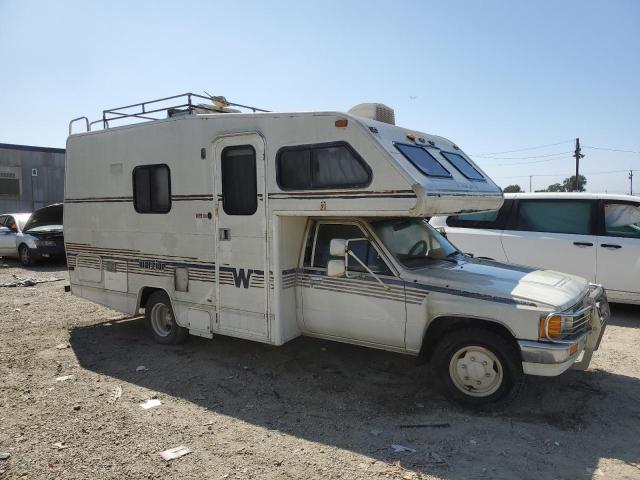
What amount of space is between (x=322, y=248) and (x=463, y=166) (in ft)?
6.37

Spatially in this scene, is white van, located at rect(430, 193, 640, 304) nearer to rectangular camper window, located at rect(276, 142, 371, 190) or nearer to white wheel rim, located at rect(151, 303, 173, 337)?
rectangular camper window, located at rect(276, 142, 371, 190)

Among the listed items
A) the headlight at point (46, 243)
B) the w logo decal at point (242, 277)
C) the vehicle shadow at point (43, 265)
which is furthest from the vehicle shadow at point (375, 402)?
the headlight at point (46, 243)

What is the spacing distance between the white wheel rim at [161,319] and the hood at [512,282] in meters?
3.62

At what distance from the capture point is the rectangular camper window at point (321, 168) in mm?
4898

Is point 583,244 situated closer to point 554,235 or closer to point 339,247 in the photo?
point 554,235

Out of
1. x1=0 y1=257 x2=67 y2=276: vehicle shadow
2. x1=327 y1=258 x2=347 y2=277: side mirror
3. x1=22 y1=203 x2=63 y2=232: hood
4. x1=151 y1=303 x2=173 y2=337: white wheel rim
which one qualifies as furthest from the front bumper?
x1=22 y1=203 x2=63 y2=232: hood

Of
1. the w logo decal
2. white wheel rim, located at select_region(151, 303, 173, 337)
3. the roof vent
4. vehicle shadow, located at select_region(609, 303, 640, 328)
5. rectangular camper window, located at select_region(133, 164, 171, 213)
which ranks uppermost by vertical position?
the roof vent

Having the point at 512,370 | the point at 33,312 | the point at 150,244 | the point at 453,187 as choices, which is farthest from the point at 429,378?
the point at 33,312

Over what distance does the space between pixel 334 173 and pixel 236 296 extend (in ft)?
6.21

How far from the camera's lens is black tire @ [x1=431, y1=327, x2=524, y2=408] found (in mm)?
4566

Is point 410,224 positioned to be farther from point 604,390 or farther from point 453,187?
point 604,390

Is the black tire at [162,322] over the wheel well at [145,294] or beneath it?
beneath

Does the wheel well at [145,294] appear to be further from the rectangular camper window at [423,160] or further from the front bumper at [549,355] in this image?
the front bumper at [549,355]

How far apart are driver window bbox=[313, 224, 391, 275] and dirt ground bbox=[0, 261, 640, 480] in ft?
4.12
